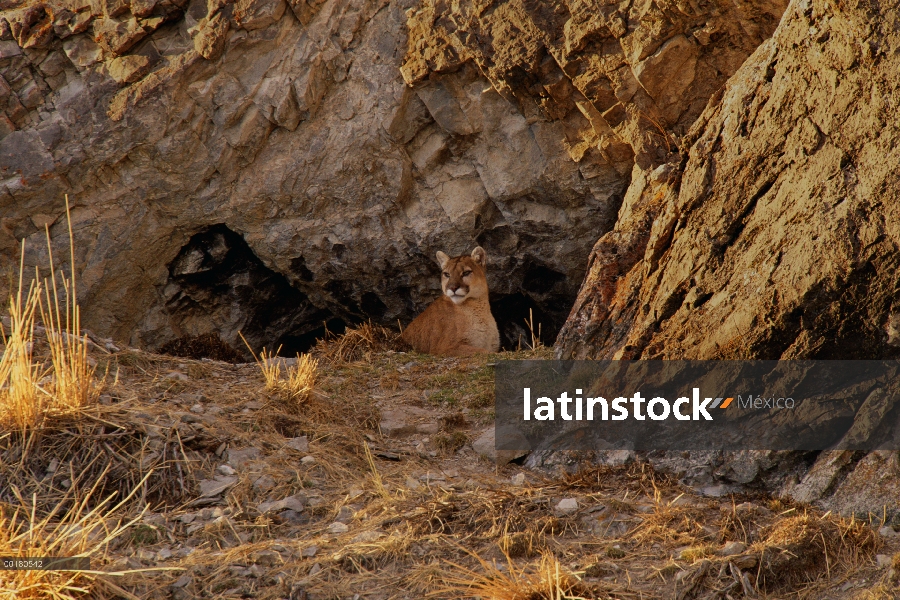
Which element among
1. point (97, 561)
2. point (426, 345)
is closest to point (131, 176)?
point (426, 345)

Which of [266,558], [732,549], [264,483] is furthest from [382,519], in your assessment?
[732,549]

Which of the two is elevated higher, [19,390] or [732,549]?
[19,390]

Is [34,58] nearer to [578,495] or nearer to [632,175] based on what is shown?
[632,175]

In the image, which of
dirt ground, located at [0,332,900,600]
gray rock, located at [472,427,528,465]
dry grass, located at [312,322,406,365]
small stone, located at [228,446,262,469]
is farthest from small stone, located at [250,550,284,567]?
dry grass, located at [312,322,406,365]

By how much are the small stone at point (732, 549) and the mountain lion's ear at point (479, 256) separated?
6499 mm

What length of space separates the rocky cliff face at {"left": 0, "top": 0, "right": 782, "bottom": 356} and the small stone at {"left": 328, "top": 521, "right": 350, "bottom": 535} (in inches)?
208

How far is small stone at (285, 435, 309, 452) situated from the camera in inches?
210

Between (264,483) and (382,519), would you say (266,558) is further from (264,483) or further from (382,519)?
(264,483)

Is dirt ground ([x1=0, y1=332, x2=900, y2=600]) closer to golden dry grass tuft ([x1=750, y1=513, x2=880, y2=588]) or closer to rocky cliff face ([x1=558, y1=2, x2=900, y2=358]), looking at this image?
golden dry grass tuft ([x1=750, y1=513, x2=880, y2=588])

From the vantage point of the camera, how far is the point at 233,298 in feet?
33.9

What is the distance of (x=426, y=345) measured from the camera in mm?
10055

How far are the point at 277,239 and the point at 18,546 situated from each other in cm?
669

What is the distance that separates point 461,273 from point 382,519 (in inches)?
235

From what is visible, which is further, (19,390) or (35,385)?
(35,385)
